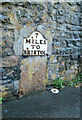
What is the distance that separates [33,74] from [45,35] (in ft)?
2.69

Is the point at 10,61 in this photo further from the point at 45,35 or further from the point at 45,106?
the point at 45,106

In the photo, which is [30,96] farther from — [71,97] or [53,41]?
[53,41]

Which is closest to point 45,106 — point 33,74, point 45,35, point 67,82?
point 33,74

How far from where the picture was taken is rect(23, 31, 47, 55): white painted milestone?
99.2 inches

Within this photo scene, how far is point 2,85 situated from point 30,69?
603mm

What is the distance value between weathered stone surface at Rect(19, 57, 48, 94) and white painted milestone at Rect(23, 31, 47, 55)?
137 millimetres

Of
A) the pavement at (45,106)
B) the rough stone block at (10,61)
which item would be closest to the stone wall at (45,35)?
the rough stone block at (10,61)

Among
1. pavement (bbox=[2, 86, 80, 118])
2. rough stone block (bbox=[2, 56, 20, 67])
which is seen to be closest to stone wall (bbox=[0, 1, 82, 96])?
rough stone block (bbox=[2, 56, 20, 67])

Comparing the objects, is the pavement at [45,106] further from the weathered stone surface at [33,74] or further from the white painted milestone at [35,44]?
the white painted milestone at [35,44]

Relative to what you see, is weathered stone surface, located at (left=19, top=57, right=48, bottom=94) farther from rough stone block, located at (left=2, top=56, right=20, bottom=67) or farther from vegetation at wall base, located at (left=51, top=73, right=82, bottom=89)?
→ vegetation at wall base, located at (left=51, top=73, right=82, bottom=89)

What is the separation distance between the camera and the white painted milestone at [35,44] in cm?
252

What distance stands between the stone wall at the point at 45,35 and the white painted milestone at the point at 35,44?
83mm

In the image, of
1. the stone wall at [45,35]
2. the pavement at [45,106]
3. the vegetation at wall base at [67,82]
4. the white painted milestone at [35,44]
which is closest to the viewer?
the pavement at [45,106]

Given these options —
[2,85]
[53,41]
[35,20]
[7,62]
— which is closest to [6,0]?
[35,20]
